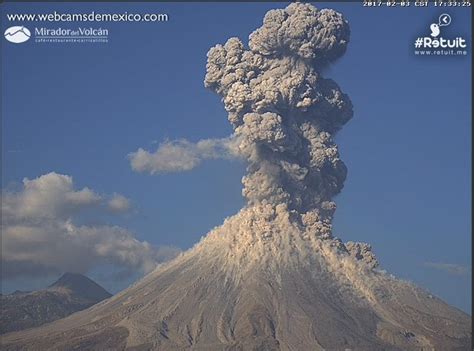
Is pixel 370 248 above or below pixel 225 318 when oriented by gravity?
above

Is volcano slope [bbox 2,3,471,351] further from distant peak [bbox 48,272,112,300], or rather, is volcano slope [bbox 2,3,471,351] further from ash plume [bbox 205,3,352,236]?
distant peak [bbox 48,272,112,300]

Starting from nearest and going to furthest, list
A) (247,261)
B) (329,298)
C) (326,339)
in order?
(326,339) → (329,298) → (247,261)

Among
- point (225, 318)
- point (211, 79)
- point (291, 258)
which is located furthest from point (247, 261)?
point (211, 79)

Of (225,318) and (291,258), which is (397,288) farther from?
(225,318)

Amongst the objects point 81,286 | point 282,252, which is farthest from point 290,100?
point 81,286

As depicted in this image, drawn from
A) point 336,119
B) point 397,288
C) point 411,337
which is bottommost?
point 411,337

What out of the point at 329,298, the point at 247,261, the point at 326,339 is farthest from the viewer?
the point at 247,261

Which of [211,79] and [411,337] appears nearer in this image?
[411,337]

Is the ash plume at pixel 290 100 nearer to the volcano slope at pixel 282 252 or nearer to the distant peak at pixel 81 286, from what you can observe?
the volcano slope at pixel 282 252
